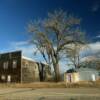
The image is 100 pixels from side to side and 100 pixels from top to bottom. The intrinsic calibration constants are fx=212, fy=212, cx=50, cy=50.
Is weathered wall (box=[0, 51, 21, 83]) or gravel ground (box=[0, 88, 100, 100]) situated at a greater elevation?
weathered wall (box=[0, 51, 21, 83])

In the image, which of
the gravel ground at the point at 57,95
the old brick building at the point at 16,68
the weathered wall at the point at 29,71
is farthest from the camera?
the weathered wall at the point at 29,71

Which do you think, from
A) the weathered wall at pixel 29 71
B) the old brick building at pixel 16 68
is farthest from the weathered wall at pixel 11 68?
the weathered wall at pixel 29 71

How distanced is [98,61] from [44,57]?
31003 millimetres

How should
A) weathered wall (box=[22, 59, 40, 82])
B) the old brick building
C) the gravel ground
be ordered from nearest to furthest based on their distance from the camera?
the gravel ground
the old brick building
weathered wall (box=[22, 59, 40, 82])

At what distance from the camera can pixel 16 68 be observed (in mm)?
49375

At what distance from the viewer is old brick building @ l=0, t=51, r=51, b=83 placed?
4884 cm

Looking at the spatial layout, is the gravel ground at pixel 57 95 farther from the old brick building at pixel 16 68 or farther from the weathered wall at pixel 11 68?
the weathered wall at pixel 11 68

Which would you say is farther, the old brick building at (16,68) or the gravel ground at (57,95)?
the old brick building at (16,68)

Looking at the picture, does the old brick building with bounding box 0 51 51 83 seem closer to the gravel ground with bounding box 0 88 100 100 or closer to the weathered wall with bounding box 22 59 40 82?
the weathered wall with bounding box 22 59 40 82

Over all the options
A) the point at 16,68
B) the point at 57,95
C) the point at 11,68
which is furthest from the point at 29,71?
the point at 57,95

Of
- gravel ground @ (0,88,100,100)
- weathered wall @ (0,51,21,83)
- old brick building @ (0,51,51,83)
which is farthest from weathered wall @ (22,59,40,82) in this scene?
gravel ground @ (0,88,100,100)

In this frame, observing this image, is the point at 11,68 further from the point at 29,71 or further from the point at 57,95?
the point at 57,95

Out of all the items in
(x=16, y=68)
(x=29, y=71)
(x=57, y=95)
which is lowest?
(x=57, y=95)

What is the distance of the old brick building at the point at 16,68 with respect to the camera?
48.8 meters
